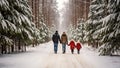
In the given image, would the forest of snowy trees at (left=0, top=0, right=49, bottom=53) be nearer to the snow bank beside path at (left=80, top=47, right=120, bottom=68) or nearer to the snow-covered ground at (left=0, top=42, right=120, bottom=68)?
the snow-covered ground at (left=0, top=42, right=120, bottom=68)

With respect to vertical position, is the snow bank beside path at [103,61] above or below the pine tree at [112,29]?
below

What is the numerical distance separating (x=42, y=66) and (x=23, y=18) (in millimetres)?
7002

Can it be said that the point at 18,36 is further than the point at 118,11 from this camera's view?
Yes

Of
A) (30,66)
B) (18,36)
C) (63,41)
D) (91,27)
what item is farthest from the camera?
(91,27)

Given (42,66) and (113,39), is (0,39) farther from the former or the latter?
(113,39)

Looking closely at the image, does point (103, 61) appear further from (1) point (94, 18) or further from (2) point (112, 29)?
(1) point (94, 18)

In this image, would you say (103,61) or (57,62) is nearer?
(57,62)

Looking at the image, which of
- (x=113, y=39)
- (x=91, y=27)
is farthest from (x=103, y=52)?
(x=91, y=27)

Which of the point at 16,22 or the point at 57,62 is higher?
the point at 16,22

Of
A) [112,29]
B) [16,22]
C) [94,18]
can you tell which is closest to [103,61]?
[112,29]

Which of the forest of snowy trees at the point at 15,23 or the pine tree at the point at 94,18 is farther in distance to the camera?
the pine tree at the point at 94,18

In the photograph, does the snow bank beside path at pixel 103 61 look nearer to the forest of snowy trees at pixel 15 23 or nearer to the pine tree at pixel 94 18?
the forest of snowy trees at pixel 15 23

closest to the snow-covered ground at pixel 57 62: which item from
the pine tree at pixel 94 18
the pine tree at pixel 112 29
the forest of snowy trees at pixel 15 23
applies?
the pine tree at pixel 112 29

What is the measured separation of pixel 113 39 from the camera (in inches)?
811
